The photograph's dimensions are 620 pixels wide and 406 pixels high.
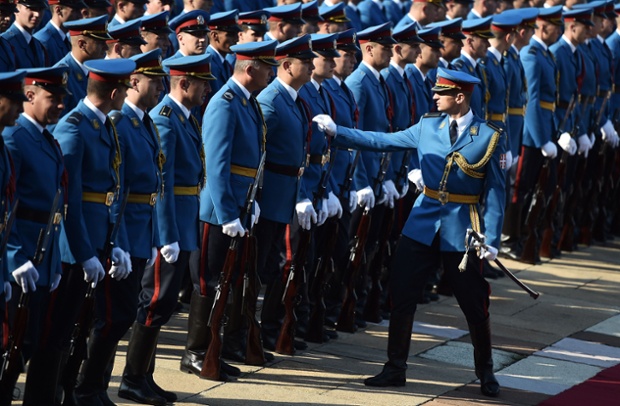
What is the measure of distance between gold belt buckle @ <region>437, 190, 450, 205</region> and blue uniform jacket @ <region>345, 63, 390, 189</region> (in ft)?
5.13

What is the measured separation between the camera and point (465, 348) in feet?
31.0

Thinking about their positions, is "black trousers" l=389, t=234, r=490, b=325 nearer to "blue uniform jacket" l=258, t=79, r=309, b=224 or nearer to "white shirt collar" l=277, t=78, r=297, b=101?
"blue uniform jacket" l=258, t=79, r=309, b=224

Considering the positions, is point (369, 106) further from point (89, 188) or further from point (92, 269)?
point (92, 269)

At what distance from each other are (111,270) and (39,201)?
69 centimetres

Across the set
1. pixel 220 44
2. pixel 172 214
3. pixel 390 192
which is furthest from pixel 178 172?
pixel 390 192

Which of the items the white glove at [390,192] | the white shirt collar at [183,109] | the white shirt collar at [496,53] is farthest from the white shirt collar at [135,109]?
the white shirt collar at [496,53]

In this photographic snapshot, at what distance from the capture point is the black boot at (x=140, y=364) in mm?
7508

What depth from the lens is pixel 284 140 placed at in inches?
338

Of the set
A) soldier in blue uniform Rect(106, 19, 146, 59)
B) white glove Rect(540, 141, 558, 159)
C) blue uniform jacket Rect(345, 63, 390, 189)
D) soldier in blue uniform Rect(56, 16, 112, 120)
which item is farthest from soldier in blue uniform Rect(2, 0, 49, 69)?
white glove Rect(540, 141, 558, 159)

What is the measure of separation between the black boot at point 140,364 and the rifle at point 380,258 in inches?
108

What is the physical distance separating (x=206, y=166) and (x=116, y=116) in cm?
106

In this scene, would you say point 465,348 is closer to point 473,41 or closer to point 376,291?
point 376,291

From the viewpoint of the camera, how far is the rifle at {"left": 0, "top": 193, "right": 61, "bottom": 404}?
20.8ft

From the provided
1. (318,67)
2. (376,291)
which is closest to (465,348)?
(376,291)
